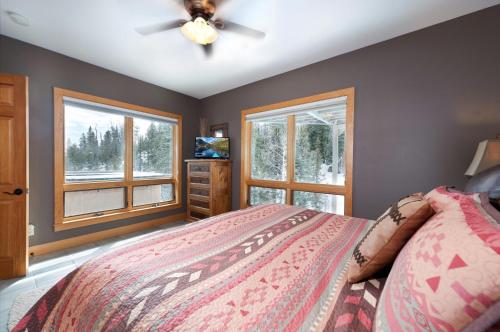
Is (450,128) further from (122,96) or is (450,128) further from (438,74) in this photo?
(122,96)

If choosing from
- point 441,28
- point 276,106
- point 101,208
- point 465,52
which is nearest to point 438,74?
point 465,52

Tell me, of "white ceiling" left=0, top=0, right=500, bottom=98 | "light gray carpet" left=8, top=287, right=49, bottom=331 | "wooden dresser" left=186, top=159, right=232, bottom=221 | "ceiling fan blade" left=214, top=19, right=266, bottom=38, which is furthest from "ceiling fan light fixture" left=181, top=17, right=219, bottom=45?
"light gray carpet" left=8, top=287, right=49, bottom=331

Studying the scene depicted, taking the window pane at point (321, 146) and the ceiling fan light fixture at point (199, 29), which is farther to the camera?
the window pane at point (321, 146)

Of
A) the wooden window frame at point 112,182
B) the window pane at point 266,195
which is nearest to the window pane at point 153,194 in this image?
the wooden window frame at point 112,182

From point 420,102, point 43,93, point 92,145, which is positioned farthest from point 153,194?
point 420,102

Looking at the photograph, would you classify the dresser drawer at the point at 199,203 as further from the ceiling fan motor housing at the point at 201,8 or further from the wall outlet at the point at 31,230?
the ceiling fan motor housing at the point at 201,8

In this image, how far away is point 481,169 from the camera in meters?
1.47

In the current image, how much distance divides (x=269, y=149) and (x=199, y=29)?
82.8 inches

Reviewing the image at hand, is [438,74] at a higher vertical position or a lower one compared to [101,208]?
higher

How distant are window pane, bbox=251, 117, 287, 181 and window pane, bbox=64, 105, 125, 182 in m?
2.24

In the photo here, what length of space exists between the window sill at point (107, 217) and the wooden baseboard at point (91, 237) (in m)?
0.16

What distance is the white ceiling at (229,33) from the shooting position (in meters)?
1.79

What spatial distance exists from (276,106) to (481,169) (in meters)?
2.37

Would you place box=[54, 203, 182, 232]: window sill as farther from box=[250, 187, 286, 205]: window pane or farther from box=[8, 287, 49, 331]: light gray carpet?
box=[250, 187, 286, 205]: window pane
